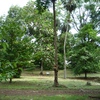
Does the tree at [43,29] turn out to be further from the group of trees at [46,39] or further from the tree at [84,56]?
the tree at [84,56]

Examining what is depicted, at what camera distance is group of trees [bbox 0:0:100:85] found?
1105cm

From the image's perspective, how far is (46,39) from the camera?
32344mm

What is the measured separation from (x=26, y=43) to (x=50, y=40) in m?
16.3

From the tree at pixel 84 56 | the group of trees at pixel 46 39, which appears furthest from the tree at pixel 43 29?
the tree at pixel 84 56

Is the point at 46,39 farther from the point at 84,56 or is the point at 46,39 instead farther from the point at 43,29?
Answer: the point at 84,56

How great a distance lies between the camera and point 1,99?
836 cm

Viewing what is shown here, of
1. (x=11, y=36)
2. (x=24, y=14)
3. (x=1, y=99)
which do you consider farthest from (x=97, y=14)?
(x=24, y=14)

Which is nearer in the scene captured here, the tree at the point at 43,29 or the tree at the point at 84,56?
the tree at the point at 84,56

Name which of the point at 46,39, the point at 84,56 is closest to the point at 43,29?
the point at 46,39

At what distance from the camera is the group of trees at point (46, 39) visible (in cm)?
1105

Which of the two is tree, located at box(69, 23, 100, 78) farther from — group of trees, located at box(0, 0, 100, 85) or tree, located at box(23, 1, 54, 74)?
tree, located at box(23, 1, 54, 74)

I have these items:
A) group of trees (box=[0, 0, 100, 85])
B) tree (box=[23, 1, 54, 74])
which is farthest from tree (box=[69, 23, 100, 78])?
tree (box=[23, 1, 54, 74])

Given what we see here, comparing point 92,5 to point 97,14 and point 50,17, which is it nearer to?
point 97,14

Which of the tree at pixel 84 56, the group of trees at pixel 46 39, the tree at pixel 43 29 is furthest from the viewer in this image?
the tree at pixel 43 29
